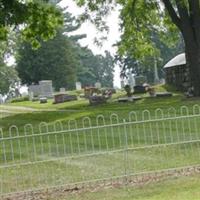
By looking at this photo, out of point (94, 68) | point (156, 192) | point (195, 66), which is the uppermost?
point (94, 68)

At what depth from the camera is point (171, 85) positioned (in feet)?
148

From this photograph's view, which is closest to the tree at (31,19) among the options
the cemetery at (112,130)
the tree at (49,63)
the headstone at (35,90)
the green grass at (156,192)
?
the cemetery at (112,130)

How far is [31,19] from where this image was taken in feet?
76.5

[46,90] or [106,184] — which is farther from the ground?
[46,90]

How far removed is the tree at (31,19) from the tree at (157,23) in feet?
31.0

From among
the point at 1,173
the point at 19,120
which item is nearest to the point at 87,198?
the point at 1,173

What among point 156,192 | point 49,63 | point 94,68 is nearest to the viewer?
point 156,192

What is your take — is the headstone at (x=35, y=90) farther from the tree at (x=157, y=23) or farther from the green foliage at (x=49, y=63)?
the tree at (x=157, y=23)

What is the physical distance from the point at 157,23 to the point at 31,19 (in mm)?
17020

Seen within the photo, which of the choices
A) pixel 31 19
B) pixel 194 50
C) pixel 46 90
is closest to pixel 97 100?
pixel 194 50

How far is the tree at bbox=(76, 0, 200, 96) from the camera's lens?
A: 32062 mm

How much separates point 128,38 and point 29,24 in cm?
1437

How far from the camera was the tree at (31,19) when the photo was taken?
20650mm

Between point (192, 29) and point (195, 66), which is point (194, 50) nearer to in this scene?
point (195, 66)
